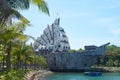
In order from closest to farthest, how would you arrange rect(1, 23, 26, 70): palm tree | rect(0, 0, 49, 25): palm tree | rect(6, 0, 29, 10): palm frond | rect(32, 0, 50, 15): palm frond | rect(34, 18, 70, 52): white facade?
rect(32, 0, 50, 15): palm frond
rect(0, 0, 49, 25): palm tree
rect(6, 0, 29, 10): palm frond
rect(1, 23, 26, 70): palm tree
rect(34, 18, 70, 52): white facade

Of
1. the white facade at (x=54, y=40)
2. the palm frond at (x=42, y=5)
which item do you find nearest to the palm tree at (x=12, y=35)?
the palm frond at (x=42, y=5)

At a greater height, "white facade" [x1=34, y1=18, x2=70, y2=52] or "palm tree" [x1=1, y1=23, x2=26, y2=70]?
"white facade" [x1=34, y1=18, x2=70, y2=52]

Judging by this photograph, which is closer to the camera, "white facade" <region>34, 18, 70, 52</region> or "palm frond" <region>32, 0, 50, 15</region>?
"palm frond" <region>32, 0, 50, 15</region>

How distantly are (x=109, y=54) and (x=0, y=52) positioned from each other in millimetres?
92407

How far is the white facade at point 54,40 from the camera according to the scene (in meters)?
127

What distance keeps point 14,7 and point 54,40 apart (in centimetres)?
10910

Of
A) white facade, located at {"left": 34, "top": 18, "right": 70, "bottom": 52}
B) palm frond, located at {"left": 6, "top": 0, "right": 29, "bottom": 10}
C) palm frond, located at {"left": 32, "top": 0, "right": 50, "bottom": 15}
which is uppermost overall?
white facade, located at {"left": 34, "top": 18, "right": 70, "bottom": 52}

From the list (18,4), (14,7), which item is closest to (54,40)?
(14,7)

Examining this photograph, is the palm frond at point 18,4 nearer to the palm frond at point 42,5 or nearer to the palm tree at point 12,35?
the palm frond at point 42,5

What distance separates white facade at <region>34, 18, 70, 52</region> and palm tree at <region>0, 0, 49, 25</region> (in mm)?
104623

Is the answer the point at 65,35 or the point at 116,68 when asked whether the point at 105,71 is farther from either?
the point at 65,35

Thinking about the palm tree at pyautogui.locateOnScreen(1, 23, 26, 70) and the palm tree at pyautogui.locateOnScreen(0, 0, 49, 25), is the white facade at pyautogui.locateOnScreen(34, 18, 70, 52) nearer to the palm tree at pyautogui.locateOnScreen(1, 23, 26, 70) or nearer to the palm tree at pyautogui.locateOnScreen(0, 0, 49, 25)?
the palm tree at pyautogui.locateOnScreen(1, 23, 26, 70)

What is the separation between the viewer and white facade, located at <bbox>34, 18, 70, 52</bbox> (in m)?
127

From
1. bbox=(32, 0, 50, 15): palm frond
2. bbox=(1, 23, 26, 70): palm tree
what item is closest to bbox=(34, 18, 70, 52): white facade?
bbox=(1, 23, 26, 70): palm tree
